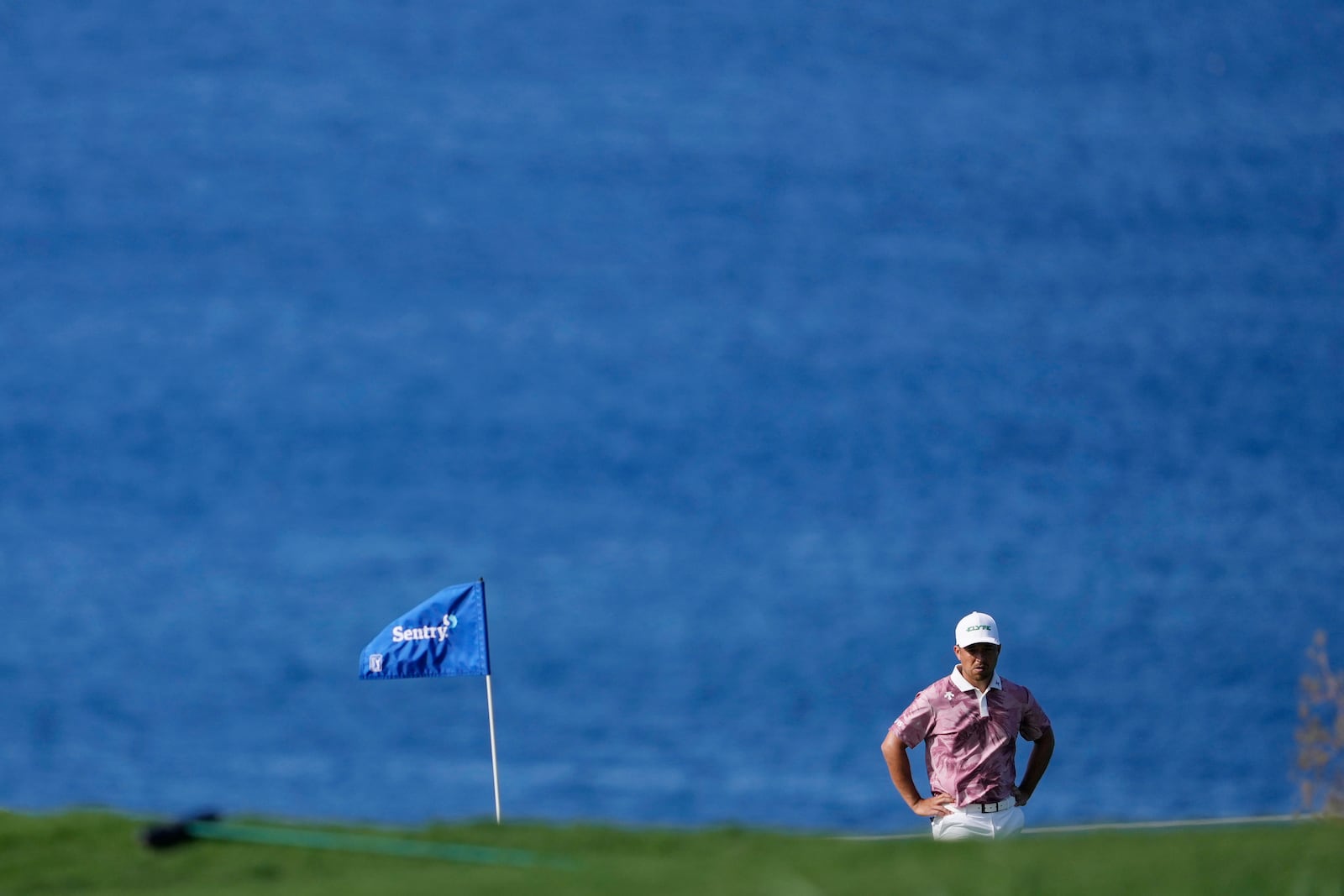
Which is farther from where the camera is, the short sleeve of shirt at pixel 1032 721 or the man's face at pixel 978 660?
the short sleeve of shirt at pixel 1032 721

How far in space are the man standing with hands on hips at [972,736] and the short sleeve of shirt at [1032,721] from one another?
25mm

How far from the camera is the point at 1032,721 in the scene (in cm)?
472

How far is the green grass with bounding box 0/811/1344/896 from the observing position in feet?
7.79

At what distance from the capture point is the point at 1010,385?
10266mm

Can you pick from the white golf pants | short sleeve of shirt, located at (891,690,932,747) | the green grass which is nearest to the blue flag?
short sleeve of shirt, located at (891,690,932,747)

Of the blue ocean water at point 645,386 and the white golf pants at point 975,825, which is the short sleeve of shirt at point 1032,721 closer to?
the white golf pants at point 975,825

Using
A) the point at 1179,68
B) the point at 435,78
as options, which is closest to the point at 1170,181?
the point at 1179,68

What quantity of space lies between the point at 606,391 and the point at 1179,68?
513 centimetres

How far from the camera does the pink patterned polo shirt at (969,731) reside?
14.7 ft

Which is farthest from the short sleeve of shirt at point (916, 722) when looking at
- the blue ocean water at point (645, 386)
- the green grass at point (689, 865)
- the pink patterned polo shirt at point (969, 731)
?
the blue ocean water at point (645, 386)

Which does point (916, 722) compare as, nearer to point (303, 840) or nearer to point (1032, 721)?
point (1032, 721)

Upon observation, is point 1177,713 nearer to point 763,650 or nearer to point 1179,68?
point 763,650

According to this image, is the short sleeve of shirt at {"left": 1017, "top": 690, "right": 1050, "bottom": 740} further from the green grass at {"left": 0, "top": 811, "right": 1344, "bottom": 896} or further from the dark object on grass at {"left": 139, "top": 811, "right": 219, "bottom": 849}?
the dark object on grass at {"left": 139, "top": 811, "right": 219, "bottom": 849}

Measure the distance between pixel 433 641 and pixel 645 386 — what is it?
472 cm
